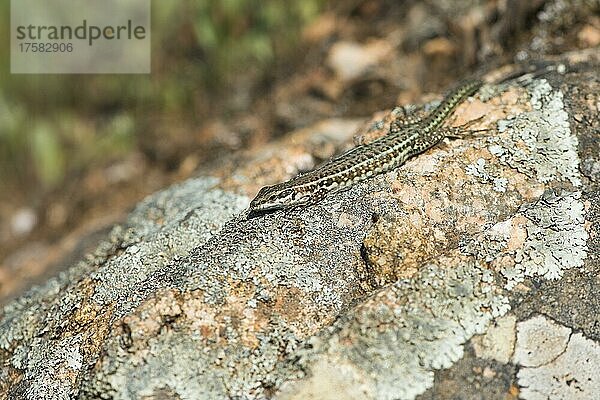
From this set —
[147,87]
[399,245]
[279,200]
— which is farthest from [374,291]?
[147,87]

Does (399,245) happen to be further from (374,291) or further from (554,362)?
(554,362)

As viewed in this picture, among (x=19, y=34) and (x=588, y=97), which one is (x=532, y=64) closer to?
(x=588, y=97)

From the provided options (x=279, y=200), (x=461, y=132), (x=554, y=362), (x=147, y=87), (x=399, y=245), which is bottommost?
(x=554, y=362)

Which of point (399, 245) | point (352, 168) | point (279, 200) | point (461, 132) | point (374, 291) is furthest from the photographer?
point (461, 132)

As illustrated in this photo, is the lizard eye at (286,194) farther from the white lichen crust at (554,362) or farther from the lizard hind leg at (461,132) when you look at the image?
the white lichen crust at (554,362)

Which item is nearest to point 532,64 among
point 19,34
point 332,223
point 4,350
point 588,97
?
point 588,97

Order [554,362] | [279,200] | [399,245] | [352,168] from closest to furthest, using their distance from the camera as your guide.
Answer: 1. [554,362]
2. [399,245]
3. [279,200]
4. [352,168]
